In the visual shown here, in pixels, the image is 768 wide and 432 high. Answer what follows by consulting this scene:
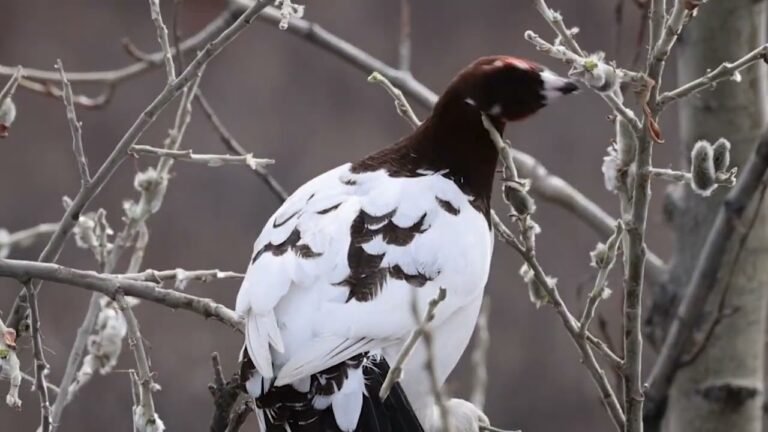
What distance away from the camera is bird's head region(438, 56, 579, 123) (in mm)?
1213

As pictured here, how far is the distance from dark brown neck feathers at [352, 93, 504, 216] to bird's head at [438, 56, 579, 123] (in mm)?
12

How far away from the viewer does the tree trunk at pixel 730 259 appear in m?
1.39

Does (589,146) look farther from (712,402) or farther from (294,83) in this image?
(712,402)

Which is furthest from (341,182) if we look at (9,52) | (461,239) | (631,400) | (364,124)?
(9,52)

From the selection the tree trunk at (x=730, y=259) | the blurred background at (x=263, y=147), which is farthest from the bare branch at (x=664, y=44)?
the blurred background at (x=263, y=147)

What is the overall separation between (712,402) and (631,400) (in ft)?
1.74

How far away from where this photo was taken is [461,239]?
1152 millimetres

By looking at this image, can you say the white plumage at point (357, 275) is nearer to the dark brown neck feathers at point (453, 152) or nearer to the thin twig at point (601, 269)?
the dark brown neck feathers at point (453, 152)

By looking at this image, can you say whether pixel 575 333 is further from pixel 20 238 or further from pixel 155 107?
pixel 20 238

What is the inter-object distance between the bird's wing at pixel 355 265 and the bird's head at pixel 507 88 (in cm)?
9

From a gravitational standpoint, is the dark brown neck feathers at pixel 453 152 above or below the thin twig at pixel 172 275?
above

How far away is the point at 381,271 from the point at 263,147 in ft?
7.55

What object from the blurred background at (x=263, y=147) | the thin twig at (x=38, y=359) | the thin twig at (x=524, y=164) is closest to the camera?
the thin twig at (x=38, y=359)

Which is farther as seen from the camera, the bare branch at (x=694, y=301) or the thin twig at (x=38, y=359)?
the bare branch at (x=694, y=301)
